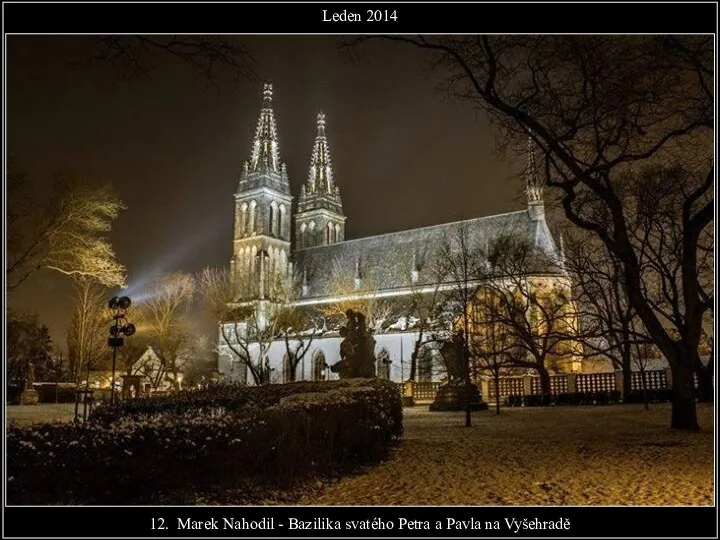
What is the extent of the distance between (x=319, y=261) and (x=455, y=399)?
52.2 metres

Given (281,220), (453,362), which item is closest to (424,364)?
(453,362)

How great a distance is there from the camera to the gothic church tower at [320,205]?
283 ft

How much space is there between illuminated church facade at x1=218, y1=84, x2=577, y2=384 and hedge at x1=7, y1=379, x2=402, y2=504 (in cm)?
4250

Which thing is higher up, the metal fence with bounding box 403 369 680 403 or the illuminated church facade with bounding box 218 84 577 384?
the illuminated church facade with bounding box 218 84 577 384

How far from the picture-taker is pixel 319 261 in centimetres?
7650

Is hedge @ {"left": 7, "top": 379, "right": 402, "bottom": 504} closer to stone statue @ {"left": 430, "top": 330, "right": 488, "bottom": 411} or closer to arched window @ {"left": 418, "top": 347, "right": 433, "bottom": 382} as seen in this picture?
stone statue @ {"left": 430, "top": 330, "right": 488, "bottom": 411}

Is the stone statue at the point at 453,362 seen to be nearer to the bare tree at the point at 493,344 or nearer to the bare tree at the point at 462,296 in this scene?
the bare tree at the point at 462,296

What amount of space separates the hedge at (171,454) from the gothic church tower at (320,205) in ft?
252

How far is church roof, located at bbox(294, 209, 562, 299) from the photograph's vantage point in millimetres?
60625

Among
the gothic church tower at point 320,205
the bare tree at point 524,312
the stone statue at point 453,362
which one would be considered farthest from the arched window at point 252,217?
the stone statue at point 453,362

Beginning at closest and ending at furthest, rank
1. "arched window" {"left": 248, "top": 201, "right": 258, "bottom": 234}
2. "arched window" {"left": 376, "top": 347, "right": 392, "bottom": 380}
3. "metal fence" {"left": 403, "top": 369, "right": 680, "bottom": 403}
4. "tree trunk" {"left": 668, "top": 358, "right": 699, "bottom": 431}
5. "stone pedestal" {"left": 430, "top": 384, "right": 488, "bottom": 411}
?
1. "tree trunk" {"left": 668, "top": 358, "right": 699, "bottom": 431}
2. "stone pedestal" {"left": 430, "top": 384, "right": 488, "bottom": 411}
3. "metal fence" {"left": 403, "top": 369, "right": 680, "bottom": 403}
4. "arched window" {"left": 376, "top": 347, "right": 392, "bottom": 380}
5. "arched window" {"left": 248, "top": 201, "right": 258, "bottom": 234}

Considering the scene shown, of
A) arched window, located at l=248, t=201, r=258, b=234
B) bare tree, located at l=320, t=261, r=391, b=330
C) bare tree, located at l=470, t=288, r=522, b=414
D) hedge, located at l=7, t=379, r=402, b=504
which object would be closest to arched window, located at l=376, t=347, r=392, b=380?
bare tree, located at l=320, t=261, r=391, b=330
